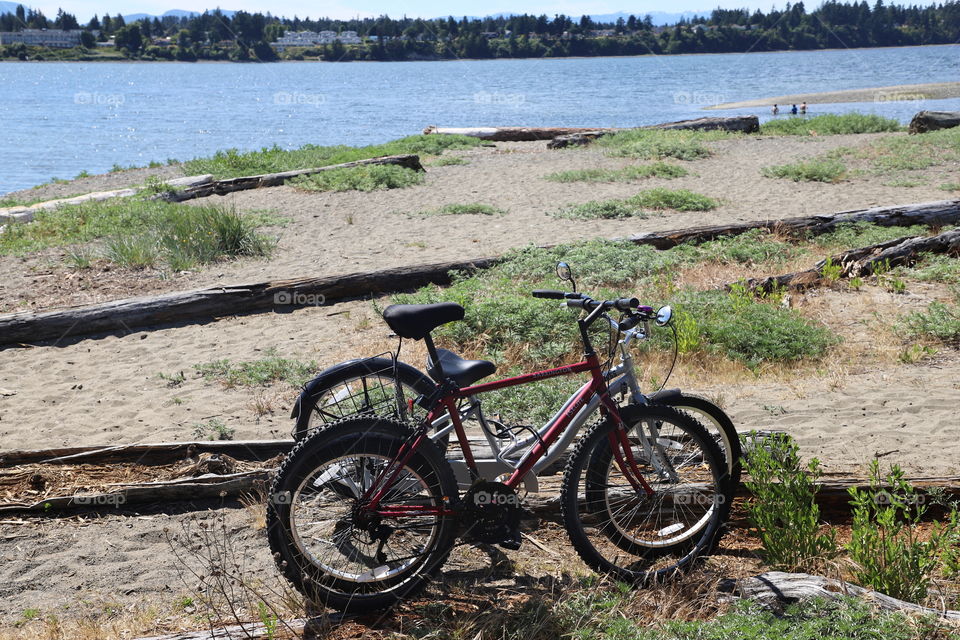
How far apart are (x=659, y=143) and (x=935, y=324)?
14.1 m

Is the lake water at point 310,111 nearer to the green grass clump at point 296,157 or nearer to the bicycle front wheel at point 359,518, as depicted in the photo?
the green grass clump at point 296,157

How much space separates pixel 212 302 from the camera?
9266 millimetres

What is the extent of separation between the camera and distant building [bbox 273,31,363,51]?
515ft

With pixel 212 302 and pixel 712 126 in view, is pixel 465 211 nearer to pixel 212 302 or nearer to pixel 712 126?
pixel 212 302

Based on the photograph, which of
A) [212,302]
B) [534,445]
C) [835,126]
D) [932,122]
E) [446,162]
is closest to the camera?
[534,445]

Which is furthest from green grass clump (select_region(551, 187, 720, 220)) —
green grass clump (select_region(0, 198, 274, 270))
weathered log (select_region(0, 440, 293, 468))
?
weathered log (select_region(0, 440, 293, 468))

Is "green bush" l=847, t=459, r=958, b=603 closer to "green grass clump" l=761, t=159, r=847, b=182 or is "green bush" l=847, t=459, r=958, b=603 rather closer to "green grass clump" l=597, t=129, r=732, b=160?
"green grass clump" l=761, t=159, r=847, b=182

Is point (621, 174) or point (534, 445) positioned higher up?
point (621, 174)

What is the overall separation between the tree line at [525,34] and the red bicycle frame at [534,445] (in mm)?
148603

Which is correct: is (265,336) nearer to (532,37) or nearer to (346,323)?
(346,323)

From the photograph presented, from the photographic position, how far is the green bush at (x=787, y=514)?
4.05m

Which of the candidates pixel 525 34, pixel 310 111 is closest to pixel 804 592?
pixel 310 111

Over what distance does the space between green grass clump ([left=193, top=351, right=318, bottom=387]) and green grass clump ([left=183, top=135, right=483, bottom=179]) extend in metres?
13.1

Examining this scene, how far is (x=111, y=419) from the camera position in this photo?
6590mm
